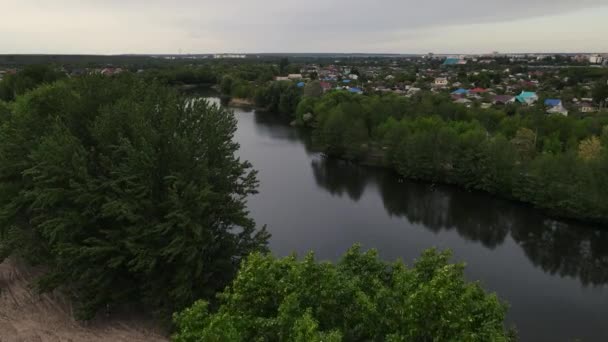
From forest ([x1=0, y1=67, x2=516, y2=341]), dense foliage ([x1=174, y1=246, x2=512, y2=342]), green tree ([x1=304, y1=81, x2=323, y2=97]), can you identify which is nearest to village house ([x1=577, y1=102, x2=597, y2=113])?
green tree ([x1=304, y1=81, x2=323, y2=97])

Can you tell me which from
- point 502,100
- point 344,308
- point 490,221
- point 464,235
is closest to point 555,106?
point 502,100

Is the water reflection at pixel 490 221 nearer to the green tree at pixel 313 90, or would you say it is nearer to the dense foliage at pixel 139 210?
Answer: the dense foliage at pixel 139 210

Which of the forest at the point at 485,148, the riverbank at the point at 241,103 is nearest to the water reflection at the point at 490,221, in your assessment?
the forest at the point at 485,148

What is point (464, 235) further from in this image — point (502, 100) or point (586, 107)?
point (502, 100)

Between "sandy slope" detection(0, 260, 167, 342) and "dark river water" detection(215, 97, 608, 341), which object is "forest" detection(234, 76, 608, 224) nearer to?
"dark river water" detection(215, 97, 608, 341)

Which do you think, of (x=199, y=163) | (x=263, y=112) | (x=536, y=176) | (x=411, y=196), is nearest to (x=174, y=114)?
(x=199, y=163)

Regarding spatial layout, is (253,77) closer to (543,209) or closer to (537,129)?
(537,129)
